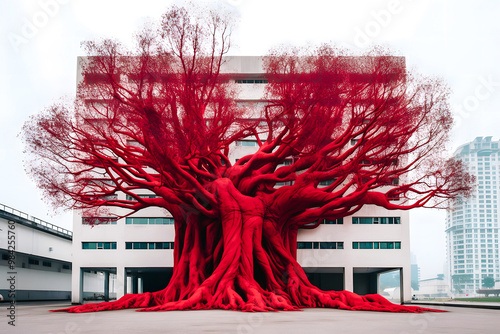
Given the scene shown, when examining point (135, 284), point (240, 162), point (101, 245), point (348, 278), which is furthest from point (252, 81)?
point (135, 284)

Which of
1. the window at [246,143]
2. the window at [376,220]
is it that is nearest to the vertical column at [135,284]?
the window at [246,143]

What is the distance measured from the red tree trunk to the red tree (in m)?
0.05

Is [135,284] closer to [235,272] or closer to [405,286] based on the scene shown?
[405,286]

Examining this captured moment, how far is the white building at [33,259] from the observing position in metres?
30.3

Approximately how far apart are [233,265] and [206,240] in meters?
2.93

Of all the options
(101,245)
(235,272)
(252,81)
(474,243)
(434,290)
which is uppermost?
(252,81)

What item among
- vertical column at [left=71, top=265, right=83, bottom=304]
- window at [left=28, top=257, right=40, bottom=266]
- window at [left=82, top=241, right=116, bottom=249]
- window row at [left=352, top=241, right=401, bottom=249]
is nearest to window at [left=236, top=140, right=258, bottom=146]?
window row at [left=352, top=241, right=401, bottom=249]

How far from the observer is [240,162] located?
22.2 m

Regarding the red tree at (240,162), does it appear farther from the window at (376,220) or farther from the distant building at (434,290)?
the distant building at (434,290)

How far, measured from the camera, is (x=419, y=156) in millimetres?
21422

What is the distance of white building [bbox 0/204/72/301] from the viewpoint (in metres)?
30.3

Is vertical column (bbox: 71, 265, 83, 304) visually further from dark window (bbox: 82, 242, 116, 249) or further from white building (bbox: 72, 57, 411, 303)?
dark window (bbox: 82, 242, 116, 249)

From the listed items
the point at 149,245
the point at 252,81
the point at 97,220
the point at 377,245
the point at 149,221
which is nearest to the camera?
the point at 97,220

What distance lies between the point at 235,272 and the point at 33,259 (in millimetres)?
22801
